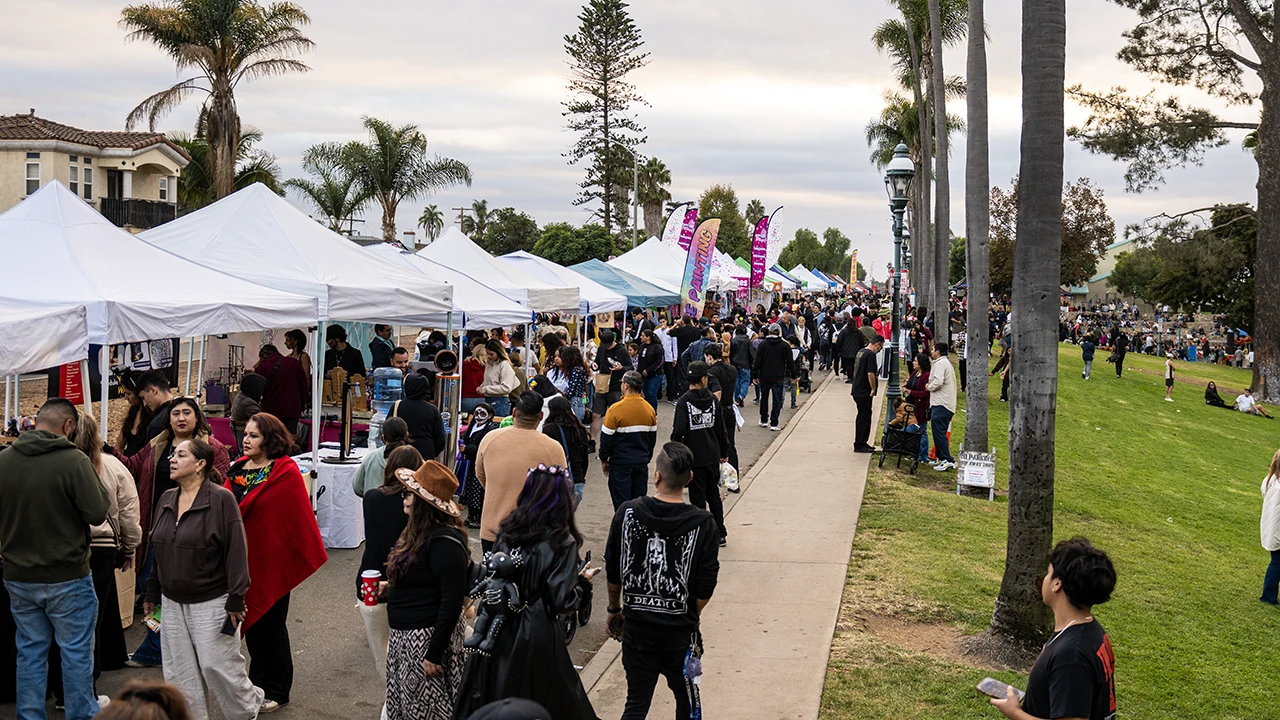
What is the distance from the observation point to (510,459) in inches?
260

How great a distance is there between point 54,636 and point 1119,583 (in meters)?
8.82

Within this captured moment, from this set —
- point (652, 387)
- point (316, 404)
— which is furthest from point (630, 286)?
point (316, 404)

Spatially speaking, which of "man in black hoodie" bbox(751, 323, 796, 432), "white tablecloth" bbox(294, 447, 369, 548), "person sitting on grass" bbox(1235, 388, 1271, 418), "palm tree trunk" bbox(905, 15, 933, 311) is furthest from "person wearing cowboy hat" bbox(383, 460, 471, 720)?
"person sitting on grass" bbox(1235, 388, 1271, 418)

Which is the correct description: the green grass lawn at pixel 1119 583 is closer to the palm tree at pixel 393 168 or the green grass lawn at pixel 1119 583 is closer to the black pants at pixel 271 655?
the black pants at pixel 271 655

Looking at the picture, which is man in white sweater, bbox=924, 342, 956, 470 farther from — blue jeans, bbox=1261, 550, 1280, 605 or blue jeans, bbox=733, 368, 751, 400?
blue jeans, bbox=733, 368, 751, 400

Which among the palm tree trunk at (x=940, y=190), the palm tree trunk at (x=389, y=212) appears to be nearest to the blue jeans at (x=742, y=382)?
the palm tree trunk at (x=940, y=190)

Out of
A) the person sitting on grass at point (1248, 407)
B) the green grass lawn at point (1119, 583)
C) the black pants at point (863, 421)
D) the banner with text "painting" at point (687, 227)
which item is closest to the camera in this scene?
the green grass lawn at point (1119, 583)

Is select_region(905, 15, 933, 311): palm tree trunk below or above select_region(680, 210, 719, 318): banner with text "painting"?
above

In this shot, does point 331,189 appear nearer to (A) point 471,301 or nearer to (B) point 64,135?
(B) point 64,135

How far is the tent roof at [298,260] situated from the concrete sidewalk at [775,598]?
440cm

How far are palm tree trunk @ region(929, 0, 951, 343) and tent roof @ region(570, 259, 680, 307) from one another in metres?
7.11

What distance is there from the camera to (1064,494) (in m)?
14.9

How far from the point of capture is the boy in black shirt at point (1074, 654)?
365 centimetres

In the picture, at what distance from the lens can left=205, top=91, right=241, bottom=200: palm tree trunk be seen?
33.3m
